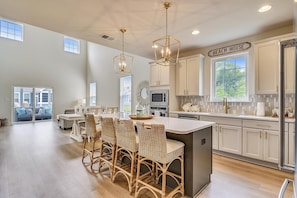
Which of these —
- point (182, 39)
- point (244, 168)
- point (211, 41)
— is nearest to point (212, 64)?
point (211, 41)

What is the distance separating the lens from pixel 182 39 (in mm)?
3824

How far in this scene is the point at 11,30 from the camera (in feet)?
25.7

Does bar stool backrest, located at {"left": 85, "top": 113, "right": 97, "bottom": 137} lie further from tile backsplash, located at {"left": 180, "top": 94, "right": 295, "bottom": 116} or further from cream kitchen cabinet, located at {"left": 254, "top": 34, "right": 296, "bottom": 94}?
cream kitchen cabinet, located at {"left": 254, "top": 34, "right": 296, "bottom": 94}

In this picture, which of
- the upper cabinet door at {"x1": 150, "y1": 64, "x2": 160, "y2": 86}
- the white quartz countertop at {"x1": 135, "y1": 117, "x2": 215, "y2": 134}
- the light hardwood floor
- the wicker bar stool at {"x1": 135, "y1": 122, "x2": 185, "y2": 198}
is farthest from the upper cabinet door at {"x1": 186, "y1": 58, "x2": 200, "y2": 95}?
the wicker bar stool at {"x1": 135, "y1": 122, "x2": 185, "y2": 198}

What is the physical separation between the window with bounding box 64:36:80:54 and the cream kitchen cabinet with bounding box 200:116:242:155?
9.45 meters

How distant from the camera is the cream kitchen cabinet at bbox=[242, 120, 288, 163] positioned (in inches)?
111

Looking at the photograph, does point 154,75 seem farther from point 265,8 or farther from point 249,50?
point 265,8

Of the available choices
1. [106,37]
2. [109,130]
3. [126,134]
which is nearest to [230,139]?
[126,134]

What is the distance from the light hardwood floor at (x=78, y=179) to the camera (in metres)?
2.16

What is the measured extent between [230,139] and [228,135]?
3.5 inches

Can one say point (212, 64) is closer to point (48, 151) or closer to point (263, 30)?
point (263, 30)

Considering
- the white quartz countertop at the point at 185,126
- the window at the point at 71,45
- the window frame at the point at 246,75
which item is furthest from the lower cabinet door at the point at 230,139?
the window at the point at 71,45

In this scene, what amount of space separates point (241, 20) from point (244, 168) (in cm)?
271

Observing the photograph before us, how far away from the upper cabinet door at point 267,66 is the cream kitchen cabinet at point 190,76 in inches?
50.9
